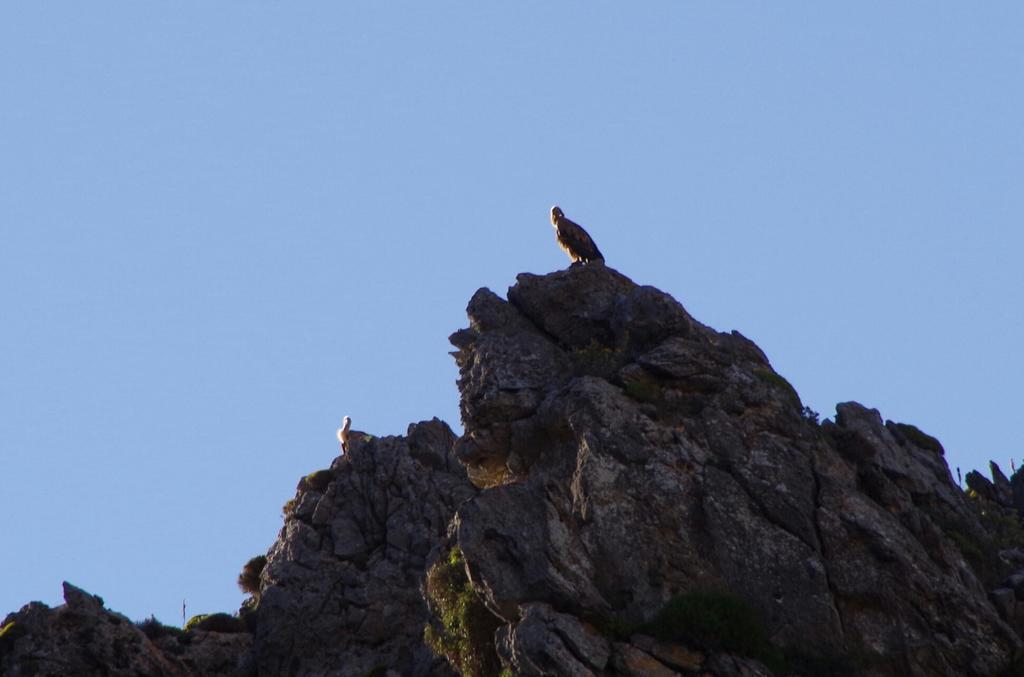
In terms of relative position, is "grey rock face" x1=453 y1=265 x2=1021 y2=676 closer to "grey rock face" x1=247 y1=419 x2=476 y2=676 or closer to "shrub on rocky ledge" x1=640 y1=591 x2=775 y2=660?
"shrub on rocky ledge" x1=640 y1=591 x2=775 y2=660

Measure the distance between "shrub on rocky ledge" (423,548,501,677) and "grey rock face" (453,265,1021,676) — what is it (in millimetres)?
1654

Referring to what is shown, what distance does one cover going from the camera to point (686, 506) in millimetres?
48344

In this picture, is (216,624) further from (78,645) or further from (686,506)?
(686,506)

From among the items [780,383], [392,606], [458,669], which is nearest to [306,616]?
[392,606]

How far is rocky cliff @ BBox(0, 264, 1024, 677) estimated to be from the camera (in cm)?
4550

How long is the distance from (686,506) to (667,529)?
820 millimetres

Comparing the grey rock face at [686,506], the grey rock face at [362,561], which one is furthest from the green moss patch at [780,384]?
the grey rock face at [362,561]

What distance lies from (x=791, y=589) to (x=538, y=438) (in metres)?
8.19

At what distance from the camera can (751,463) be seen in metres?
49.3

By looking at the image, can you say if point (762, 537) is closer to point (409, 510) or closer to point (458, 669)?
point (458, 669)

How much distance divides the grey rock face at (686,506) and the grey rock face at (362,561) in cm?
877

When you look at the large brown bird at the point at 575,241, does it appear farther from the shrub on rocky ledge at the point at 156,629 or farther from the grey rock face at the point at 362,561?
the shrub on rocky ledge at the point at 156,629

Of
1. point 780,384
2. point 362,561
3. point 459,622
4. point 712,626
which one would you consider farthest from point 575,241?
point 712,626

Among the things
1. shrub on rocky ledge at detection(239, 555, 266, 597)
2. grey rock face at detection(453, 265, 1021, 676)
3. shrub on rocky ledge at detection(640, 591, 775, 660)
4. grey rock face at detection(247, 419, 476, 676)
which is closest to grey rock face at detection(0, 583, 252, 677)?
grey rock face at detection(247, 419, 476, 676)
